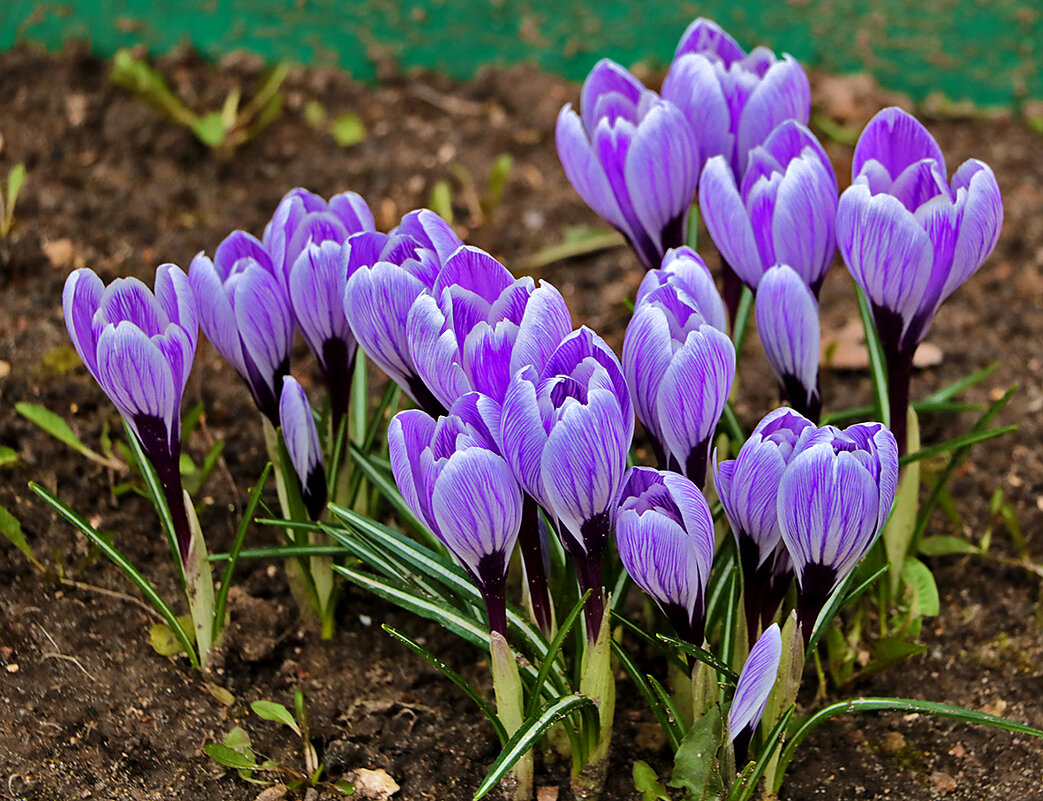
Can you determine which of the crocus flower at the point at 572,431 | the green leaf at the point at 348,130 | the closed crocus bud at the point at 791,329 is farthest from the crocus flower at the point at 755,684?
the green leaf at the point at 348,130

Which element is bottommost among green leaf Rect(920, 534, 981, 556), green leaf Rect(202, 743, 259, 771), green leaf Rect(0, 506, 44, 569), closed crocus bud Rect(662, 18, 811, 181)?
green leaf Rect(202, 743, 259, 771)

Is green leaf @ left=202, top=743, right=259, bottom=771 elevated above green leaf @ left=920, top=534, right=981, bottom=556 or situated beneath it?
situated beneath

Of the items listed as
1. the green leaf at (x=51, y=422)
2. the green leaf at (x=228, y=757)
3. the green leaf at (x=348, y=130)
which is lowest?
the green leaf at (x=228, y=757)

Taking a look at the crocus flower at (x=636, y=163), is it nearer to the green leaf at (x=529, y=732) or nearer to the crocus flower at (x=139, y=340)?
the crocus flower at (x=139, y=340)

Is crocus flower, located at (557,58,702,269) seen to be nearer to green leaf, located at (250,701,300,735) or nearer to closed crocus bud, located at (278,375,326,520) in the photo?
closed crocus bud, located at (278,375,326,520)

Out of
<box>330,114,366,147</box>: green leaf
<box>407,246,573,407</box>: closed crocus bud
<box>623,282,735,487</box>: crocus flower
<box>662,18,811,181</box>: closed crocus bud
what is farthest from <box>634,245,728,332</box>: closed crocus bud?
<box>330,114,366,147</box>: green leaf

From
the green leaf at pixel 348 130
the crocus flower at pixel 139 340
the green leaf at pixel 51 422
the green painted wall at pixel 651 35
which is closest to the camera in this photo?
the crocus flower at pixel 139 340

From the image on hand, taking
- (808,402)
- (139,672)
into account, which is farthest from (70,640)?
(808,402)
